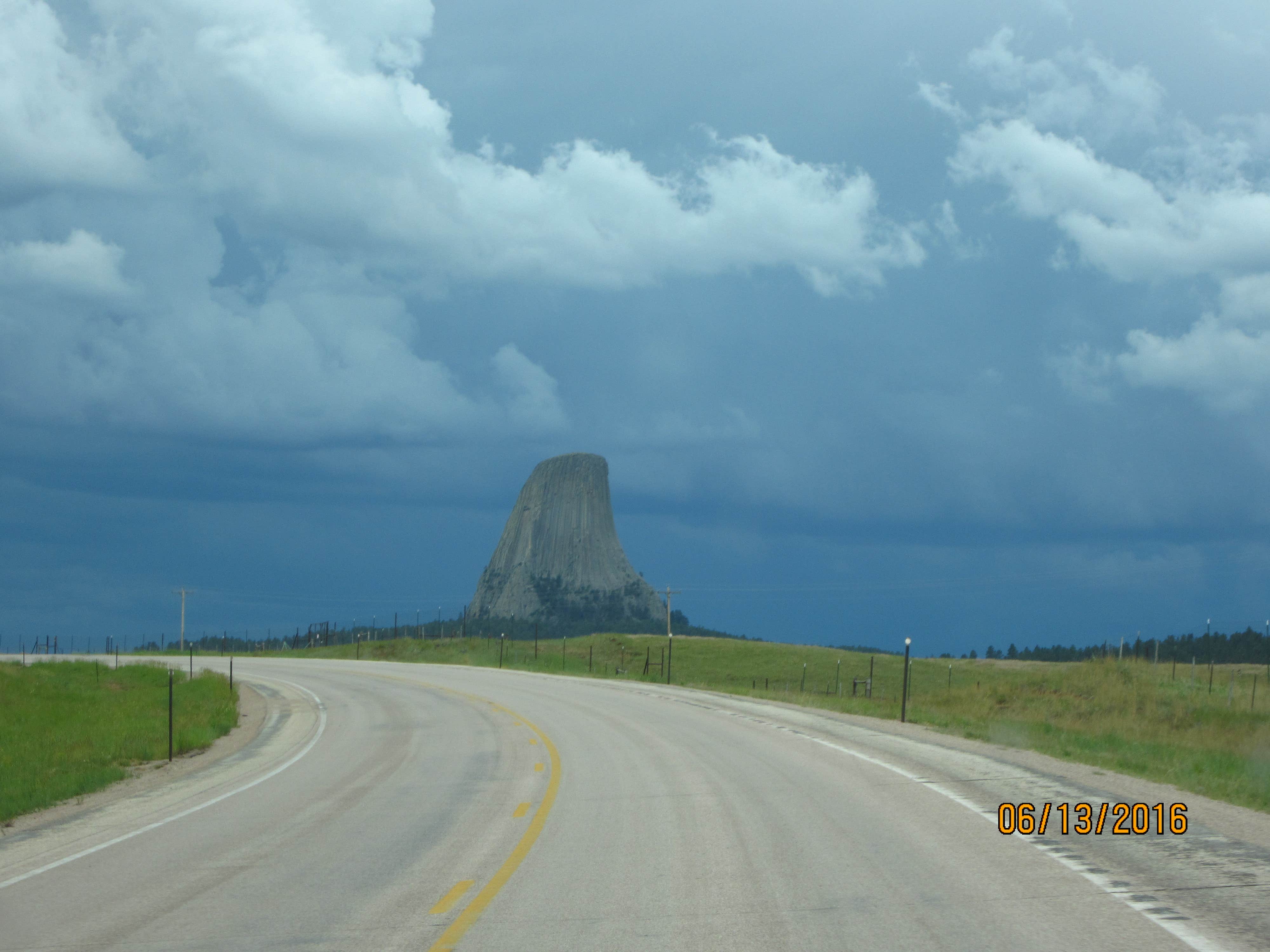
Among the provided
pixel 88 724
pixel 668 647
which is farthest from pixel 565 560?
pixel 88 724

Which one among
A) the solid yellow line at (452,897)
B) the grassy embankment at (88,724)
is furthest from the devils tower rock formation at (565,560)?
the solid yellow line at (452,897)

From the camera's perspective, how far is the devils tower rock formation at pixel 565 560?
126 meters

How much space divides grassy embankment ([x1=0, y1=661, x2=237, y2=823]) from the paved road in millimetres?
1917

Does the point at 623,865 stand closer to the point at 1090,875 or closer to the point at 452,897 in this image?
the point at 452,897

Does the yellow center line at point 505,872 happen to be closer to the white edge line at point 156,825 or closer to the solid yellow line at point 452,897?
the solid yellow line at point 452,897

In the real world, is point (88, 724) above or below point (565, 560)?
below

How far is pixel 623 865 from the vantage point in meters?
9.03

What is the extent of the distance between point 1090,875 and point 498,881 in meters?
4.62

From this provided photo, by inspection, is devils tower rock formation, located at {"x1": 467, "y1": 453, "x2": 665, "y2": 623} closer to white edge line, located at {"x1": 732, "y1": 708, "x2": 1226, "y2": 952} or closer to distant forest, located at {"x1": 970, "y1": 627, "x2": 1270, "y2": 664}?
distant forest, located at {"x1": 970, "y1": 627, "x2": 1270, "y2": 664}

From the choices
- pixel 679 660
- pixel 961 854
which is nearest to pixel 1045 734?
pixel 961 854

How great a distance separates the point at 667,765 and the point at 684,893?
8.61 m
